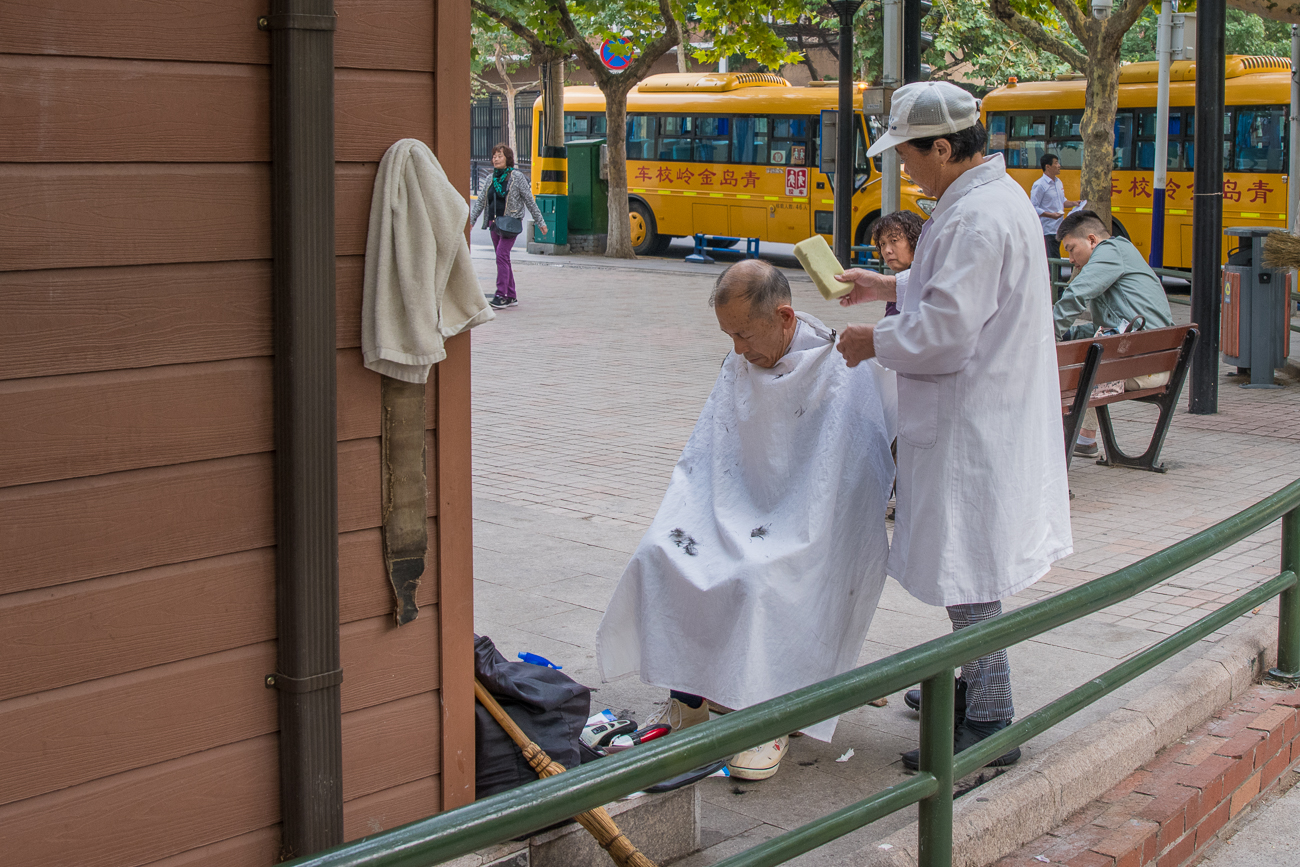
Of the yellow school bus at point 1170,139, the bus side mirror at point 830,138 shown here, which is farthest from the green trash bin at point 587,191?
the yellow school bus at point 1170,139

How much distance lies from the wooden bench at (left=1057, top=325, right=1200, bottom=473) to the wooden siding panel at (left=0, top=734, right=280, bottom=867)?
15.5ft

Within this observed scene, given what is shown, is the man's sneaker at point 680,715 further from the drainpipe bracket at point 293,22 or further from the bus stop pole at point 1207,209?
the bus stop pole at point 1207,209

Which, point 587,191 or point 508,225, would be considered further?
point 587,191

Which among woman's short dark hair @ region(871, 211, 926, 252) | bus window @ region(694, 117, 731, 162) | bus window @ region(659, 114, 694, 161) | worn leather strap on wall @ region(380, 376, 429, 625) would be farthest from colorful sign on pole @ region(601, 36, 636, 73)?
worn leather strap on wall @ region(380, 376, 429, 625)

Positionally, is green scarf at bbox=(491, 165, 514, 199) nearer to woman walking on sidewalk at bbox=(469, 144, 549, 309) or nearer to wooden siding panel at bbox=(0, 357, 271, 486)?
woman walking on sidewalk at bbox=(469, 144, 549, 309)

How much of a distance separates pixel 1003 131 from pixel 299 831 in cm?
1868

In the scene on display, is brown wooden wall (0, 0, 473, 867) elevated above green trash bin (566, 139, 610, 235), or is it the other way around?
green trash bin (566, 139, 610, 235)

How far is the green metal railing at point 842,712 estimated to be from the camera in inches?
64.6

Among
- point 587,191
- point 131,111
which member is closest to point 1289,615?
point 131,111

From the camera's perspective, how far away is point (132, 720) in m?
2.26

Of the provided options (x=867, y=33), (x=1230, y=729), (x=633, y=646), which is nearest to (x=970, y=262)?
(x=633, y=646)

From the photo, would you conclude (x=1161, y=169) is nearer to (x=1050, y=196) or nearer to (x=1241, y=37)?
(x=1050, y=196)

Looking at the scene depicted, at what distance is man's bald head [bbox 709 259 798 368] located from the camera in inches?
138

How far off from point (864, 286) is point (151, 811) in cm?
243
